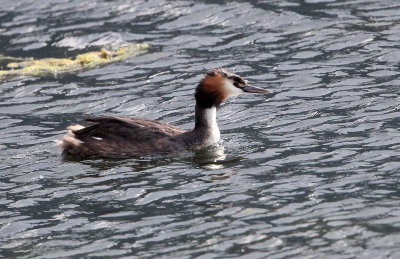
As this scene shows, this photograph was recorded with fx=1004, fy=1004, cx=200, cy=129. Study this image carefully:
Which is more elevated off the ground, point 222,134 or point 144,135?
point 144,135

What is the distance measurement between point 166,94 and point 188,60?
1851mm

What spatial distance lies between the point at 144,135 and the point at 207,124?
886mm

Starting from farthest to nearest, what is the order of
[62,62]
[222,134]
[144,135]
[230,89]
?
[62,62] < [222,134] < [230,89] < [144,135]

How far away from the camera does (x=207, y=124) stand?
13203 millimetres

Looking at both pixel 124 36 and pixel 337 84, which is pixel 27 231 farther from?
pixel 124 36

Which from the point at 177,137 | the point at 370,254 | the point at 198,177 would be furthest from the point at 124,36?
the point at 370,254

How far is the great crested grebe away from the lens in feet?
42.1

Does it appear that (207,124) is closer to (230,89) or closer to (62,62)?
(230,89)

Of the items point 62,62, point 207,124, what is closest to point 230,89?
point 207,124

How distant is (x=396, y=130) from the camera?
12.8 meters

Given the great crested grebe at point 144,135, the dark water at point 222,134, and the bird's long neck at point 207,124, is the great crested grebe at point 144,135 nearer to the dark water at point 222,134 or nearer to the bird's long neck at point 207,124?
the bird's long neck at point 207,124

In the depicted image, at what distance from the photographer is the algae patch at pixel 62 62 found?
17.7 metres

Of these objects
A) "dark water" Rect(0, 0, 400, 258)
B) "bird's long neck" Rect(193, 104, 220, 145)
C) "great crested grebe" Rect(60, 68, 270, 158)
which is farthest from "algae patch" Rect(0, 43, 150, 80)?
"bird's long neck" Rect(193, 104, 220, 145)

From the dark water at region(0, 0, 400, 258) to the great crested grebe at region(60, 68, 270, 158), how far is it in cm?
22
